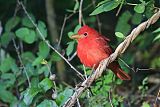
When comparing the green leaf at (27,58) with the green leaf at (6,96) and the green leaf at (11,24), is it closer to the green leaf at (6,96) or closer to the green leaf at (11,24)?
the green leaf at (11,24)

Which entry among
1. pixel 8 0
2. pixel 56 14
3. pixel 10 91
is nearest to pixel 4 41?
pixel 10 91

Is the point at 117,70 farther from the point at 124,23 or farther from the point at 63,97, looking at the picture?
the point at 124,23

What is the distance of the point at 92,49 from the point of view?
3594 millimetres

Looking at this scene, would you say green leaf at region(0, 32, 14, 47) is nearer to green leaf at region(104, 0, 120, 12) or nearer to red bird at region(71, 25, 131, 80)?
red bird at region(71, 25, 131, 80)

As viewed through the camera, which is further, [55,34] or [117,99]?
[55,34]

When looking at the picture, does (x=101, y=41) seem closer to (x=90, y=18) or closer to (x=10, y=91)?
(x=10, y=91)

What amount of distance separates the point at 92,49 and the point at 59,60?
2.58ft

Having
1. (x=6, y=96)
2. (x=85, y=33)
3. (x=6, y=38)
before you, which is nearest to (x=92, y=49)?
(x=85, y=33)

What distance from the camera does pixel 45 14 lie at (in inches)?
227

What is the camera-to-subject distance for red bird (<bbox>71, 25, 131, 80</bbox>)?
11.6ft

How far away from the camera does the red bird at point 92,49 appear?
11.6 feet

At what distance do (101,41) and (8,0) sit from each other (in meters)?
2.07

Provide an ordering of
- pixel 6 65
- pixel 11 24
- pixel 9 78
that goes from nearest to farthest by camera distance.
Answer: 1. pixel 9 78
2. pixel 6 65
3. pixel 11 24

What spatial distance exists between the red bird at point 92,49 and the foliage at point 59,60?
0.11m
